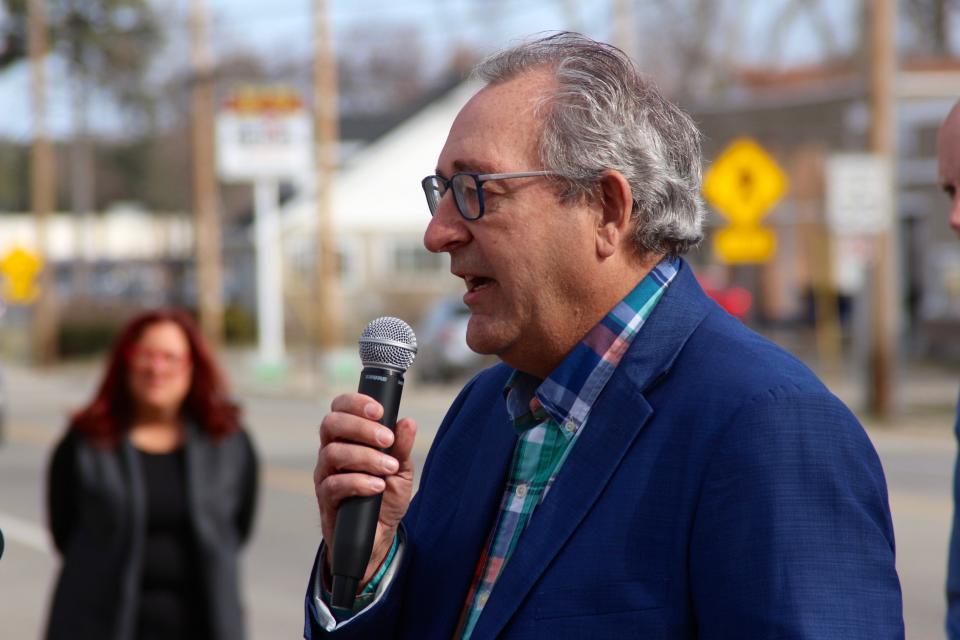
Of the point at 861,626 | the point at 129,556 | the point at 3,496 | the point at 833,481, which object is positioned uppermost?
the point at 833,481

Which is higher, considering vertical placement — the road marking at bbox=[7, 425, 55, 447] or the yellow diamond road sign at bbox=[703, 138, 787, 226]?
the yellow diamond road sign at bbox=[703, 138, 787, 226]

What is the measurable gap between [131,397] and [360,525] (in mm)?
3412

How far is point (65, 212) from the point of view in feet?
310

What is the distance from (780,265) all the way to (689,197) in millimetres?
35609

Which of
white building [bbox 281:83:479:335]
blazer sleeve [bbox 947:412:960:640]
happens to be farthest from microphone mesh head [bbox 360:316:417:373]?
white building [bbox 281:83:479:335]

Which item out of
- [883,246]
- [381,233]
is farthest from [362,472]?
[381,233]

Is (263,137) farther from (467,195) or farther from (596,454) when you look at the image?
(596,454)

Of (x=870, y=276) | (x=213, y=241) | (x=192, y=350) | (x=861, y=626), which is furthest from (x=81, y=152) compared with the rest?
(x=861, y=626)

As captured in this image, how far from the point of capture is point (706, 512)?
6.31 ft

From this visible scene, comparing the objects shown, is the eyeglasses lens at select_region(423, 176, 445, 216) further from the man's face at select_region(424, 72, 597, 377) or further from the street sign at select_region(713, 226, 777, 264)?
the street sign at select_region(713, 226, 777, 264)

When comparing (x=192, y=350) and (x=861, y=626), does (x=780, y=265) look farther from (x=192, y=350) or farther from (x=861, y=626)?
(x=861, y=626)

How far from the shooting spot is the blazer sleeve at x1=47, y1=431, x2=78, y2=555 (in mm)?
5145

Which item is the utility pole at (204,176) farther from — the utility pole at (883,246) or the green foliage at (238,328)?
the utility pole at (883,246)

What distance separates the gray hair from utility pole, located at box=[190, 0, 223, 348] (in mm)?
26911
